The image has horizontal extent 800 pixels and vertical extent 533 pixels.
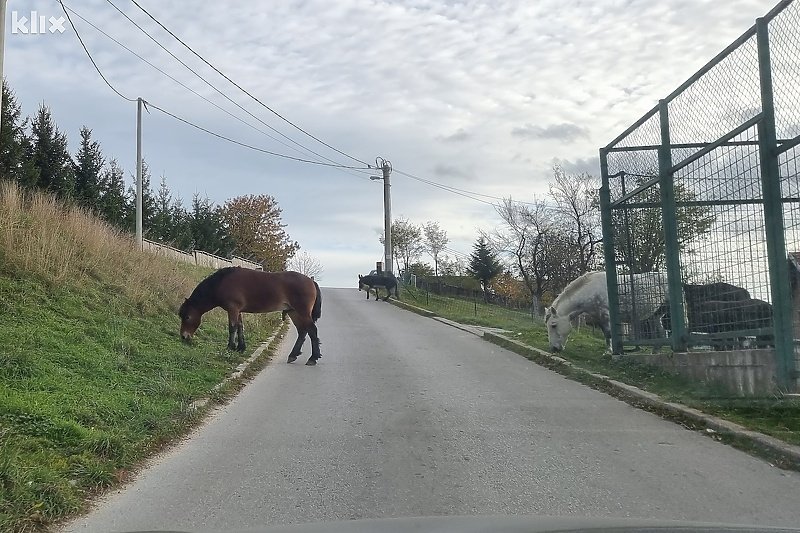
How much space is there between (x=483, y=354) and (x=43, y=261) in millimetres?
8601

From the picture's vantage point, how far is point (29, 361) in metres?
8.30

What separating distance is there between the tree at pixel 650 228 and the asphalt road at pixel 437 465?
98.9 inches

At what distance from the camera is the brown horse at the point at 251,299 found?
45.4 ft

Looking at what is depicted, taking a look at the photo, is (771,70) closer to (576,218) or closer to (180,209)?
(576,218)

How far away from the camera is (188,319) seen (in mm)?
13641

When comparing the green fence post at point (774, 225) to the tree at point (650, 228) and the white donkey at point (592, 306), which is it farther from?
the white donkey at point (592, 306)

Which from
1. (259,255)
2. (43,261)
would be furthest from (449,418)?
(259,255)

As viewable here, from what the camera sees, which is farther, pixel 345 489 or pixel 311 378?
pixel 311 378

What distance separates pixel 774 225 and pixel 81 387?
7.74m

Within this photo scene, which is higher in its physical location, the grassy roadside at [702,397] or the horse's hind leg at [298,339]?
the horse's hind leg at [298,339]

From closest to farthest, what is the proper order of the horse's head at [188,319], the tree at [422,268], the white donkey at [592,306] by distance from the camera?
the white donkey at [592,306] → the horse's head at [188,319] → the tree at [422,268]

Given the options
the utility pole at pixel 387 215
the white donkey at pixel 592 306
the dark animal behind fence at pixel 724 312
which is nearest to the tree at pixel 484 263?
the utility pole at pixel 387 215

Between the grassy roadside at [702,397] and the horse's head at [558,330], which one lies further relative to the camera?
the horse's head at [558,330]

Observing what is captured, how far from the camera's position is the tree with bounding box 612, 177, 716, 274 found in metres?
9.87
